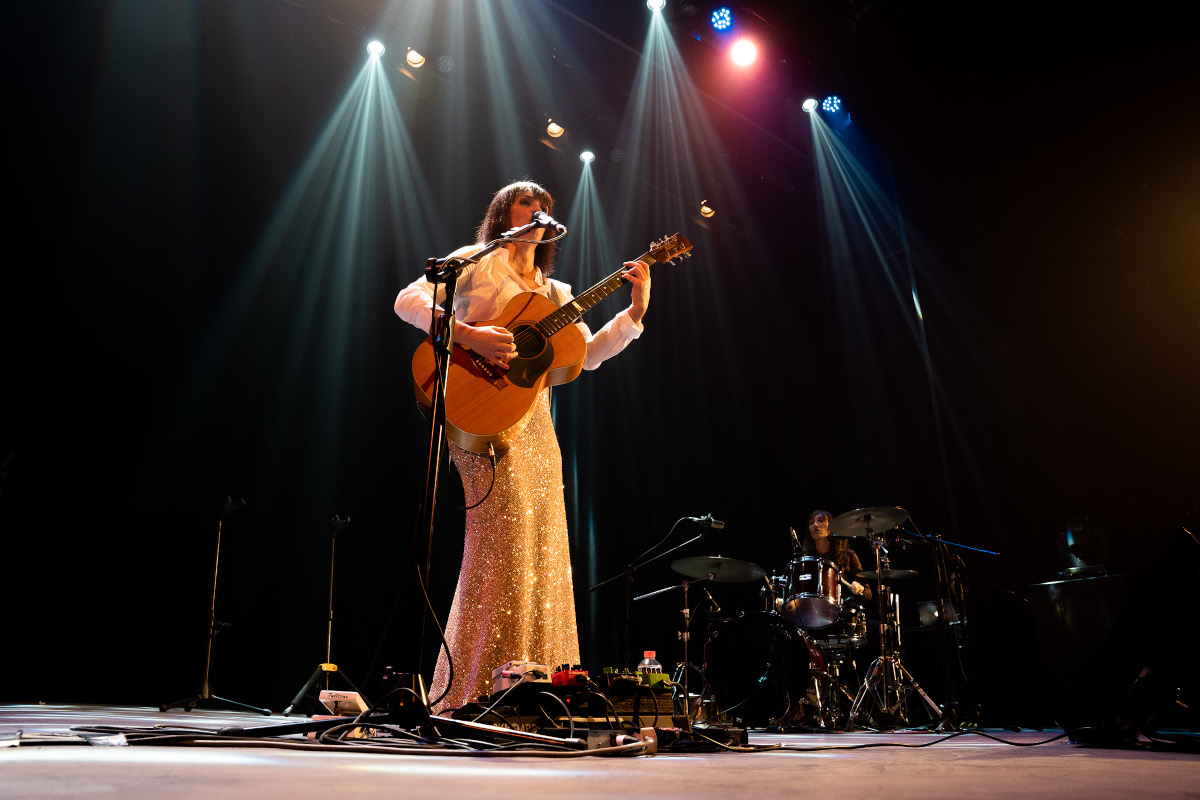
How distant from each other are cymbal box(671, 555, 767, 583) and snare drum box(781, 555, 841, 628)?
0.85 feet

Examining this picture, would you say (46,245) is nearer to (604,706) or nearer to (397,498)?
(397,498)

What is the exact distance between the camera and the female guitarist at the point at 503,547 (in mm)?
2574

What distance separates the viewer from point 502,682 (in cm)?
223

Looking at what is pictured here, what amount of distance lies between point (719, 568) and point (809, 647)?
83 cm

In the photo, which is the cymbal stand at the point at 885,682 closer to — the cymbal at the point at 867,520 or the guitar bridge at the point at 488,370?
the cymbal at the point at 867,520

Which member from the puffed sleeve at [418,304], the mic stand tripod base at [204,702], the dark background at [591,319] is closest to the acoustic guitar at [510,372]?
the puffed sleeve at [418,304]

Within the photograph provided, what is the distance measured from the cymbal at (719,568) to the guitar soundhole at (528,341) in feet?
10.3

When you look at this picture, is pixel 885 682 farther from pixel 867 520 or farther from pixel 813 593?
pixel 867 520

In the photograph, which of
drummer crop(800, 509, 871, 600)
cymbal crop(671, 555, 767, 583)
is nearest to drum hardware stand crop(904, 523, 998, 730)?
drummer crop(800, 509, 871, 600)

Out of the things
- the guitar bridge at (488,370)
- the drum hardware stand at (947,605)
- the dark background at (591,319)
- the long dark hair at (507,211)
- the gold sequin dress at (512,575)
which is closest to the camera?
the gold sequin dress at (512,575)

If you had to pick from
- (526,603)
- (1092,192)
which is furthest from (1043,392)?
(526,603)

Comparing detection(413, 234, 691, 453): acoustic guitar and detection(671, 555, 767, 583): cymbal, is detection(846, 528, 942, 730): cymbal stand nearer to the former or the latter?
detection(671, 555, 767, 583): cymbal

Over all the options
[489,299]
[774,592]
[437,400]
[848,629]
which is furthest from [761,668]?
[437,400]

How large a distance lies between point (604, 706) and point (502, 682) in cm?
31
